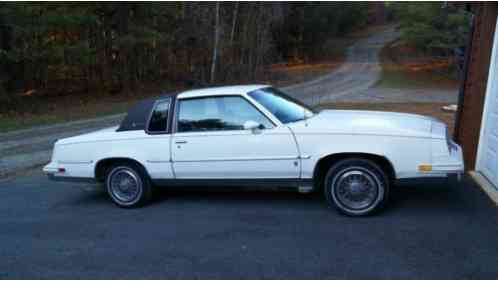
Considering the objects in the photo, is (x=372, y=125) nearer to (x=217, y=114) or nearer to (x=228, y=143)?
(x=228, y=143)

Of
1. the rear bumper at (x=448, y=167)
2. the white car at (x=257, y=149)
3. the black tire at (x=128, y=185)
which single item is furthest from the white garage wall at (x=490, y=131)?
the black tire at (x=128, y=185)

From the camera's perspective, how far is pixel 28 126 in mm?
14344

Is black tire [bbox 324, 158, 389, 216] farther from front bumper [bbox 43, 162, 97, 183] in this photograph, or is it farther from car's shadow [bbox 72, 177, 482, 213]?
front bumper [bbox 43, 162, 97, 183]

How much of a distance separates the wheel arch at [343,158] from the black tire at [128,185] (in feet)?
7.31

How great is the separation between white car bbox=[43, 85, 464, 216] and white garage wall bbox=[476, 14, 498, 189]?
122cm

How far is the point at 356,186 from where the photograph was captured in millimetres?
4957

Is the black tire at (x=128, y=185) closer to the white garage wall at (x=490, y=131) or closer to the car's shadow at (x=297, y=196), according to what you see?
the car's shadow at (x=297, y=196)

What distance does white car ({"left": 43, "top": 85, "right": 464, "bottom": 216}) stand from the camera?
4.82 meters

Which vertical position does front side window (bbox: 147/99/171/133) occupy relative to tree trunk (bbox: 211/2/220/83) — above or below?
below

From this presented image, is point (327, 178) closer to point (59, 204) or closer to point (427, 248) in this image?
point (427, 248)

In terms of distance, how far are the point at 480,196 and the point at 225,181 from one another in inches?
127

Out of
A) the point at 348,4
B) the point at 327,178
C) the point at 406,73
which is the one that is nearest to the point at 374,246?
the point at 327,178

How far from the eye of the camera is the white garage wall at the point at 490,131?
6.01 metres

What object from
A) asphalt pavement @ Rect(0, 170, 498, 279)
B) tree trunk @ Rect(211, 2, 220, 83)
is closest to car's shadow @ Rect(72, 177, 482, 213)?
asphalt pavement @ Rect(0, 170, 498, 279)
